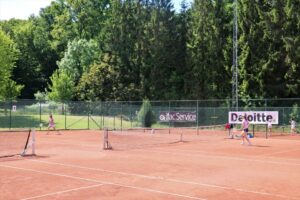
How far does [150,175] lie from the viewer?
14086 mm

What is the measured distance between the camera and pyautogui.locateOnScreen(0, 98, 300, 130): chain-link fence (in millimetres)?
42469

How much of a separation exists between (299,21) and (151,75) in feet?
68.9

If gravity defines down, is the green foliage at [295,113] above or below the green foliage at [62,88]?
below

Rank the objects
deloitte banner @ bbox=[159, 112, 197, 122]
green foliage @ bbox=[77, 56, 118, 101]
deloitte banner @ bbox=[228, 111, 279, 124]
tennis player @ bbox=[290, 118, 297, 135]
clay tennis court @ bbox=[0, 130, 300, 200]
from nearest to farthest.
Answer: clay tennis court @ bbox=[0, 130, 300, 200]
deloitte banner @ bbox=[228, 111, 279, 124]
tennis player @ bbox=[290, 118, 297, 135]
deloitte banner @ bbox=[159, 112, 197, 122]
green foliage @ bbox=[77, 56, 118, 101]

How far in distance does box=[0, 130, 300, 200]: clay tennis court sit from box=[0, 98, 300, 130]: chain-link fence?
819 inches

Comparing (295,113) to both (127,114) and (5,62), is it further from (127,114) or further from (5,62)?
(5,62)

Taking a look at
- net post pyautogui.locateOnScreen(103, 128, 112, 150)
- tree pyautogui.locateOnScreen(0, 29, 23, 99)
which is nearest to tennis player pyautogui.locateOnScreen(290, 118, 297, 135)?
net post pyautogui.locateOnScreen(103, 128, 112, 150)

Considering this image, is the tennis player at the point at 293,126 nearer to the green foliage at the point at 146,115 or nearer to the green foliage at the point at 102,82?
the green foliage at the point at 146,115

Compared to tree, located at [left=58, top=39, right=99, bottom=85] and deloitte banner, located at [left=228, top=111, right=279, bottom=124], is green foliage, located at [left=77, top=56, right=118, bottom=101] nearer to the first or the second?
tree, located at [left=58, top=39, right=99, bottom=85]

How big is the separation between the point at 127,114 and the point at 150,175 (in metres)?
32.9

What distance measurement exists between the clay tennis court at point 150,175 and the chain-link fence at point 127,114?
20.8 m

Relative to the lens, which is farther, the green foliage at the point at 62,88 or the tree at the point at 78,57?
the tree at the point at 78,57

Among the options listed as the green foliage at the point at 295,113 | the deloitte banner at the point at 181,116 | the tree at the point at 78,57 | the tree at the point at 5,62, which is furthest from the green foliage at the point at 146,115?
the tree at the point at 78,57

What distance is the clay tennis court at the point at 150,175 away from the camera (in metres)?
11.1
